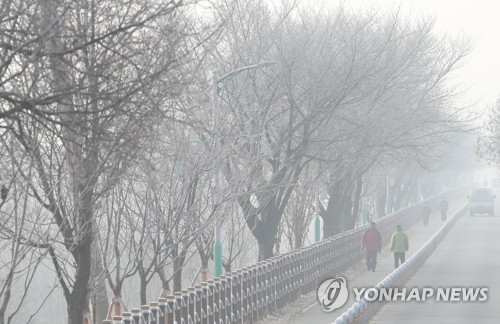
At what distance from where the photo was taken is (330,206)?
2036 inches

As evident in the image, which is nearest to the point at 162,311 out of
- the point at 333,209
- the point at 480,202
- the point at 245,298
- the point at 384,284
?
the point at 245,298

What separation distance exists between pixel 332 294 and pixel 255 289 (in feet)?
21.6

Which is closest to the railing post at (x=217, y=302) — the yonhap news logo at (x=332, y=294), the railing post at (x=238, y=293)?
the railing post at (x=238, y=293)

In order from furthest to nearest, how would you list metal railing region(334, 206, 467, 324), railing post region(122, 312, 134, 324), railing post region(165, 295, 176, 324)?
1. metal railing region(334, 206, 467, 324)
2. railing post region(165, 295, 176, 324)
3. railing post region(122, 312, 134, 324)

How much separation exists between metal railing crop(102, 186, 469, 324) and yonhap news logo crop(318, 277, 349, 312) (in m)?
0.49

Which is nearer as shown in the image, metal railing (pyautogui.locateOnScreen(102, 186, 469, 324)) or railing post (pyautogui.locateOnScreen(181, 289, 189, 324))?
metal railing (pyautogui.locateOnScreen(102, 186, 469, 324))

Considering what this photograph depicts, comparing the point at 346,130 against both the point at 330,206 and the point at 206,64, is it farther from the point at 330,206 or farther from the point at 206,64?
the point at 330,206

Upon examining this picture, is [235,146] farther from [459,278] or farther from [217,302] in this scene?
[459,278]

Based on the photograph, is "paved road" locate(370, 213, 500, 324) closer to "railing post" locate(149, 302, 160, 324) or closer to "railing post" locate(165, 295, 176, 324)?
"railing post" locate(165, 295, 176, 324)

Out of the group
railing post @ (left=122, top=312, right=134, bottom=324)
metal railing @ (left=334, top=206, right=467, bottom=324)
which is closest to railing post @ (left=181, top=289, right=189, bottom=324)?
metal railing @ (left=334, top=206, right=467, bottom=324)

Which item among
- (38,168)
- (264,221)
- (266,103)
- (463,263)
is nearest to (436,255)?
(463,263)

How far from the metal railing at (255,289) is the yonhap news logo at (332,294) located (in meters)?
0.49

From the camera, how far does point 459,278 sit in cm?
4094

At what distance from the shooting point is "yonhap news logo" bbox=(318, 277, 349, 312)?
31.9m
